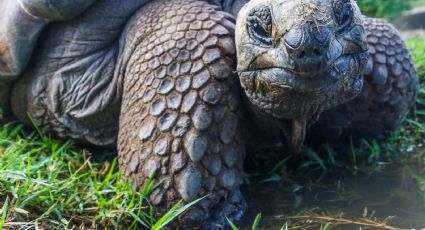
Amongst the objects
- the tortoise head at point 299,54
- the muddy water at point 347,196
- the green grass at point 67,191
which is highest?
the tortoise head at point 299,54

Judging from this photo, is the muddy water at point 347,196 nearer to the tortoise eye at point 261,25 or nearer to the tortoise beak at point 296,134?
the tortoise beak at point 296,134

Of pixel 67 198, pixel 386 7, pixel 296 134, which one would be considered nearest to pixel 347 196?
pixel 296 134

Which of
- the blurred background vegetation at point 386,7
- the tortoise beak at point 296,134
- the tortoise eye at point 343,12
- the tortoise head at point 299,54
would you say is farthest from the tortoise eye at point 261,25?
the blurred background vegetation at point 386,7

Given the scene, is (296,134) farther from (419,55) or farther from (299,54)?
(419,55)

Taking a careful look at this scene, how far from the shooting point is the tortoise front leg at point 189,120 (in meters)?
2.33

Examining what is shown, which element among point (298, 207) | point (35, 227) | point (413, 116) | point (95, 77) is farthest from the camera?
point (413, 116)

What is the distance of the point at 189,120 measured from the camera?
2357 millimetres

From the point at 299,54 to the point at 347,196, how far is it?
0.86 metres

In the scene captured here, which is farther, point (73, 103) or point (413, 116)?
point (413, 116)

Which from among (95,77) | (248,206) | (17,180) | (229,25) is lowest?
(248,206)

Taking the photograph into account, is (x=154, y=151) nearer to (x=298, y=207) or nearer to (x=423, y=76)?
(x=298, y=207)

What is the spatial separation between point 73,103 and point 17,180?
62 centimetres

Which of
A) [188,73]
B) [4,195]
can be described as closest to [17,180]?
[4,195]

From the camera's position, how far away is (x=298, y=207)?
2.50m
